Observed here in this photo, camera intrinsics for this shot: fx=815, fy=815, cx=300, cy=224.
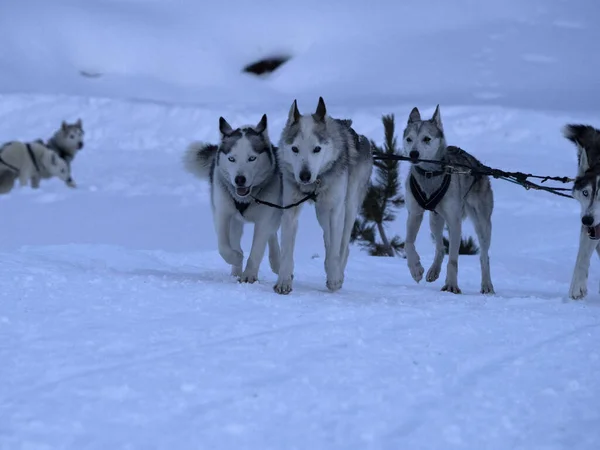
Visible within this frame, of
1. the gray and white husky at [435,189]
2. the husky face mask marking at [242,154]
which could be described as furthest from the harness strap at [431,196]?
the husky face mask marking at [242,154]

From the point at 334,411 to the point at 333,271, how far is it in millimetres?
2475

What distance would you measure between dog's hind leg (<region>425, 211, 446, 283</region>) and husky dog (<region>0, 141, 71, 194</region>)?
7.70m

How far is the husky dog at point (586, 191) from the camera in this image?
4.70 meters

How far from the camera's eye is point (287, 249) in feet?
15.0

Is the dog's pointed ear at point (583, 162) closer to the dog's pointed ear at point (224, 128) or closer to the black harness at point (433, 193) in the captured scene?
the black harness at point (433, 193)

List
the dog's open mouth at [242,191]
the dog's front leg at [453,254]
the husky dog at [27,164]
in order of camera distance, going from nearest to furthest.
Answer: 1. the dog's open mouth at [242,191]
2. the dog's front leg at [453,254]
3. the husky dog at [27,164]

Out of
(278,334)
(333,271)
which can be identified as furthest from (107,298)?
(333,271)

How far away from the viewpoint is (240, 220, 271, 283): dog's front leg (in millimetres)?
4807

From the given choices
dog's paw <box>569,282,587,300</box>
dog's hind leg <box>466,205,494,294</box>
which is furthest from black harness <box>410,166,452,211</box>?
dog's paw <box>569,282,587,300</box>

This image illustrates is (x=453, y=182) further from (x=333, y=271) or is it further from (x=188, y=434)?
(x=188, y=434)

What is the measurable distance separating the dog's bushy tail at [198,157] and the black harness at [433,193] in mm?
1415

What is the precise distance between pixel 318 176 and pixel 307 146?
230 mm

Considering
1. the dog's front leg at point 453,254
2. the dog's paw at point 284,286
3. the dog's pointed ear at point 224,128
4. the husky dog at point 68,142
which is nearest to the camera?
the dog's paw at point 284,286

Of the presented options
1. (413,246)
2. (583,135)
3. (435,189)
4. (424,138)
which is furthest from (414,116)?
(583,135)
